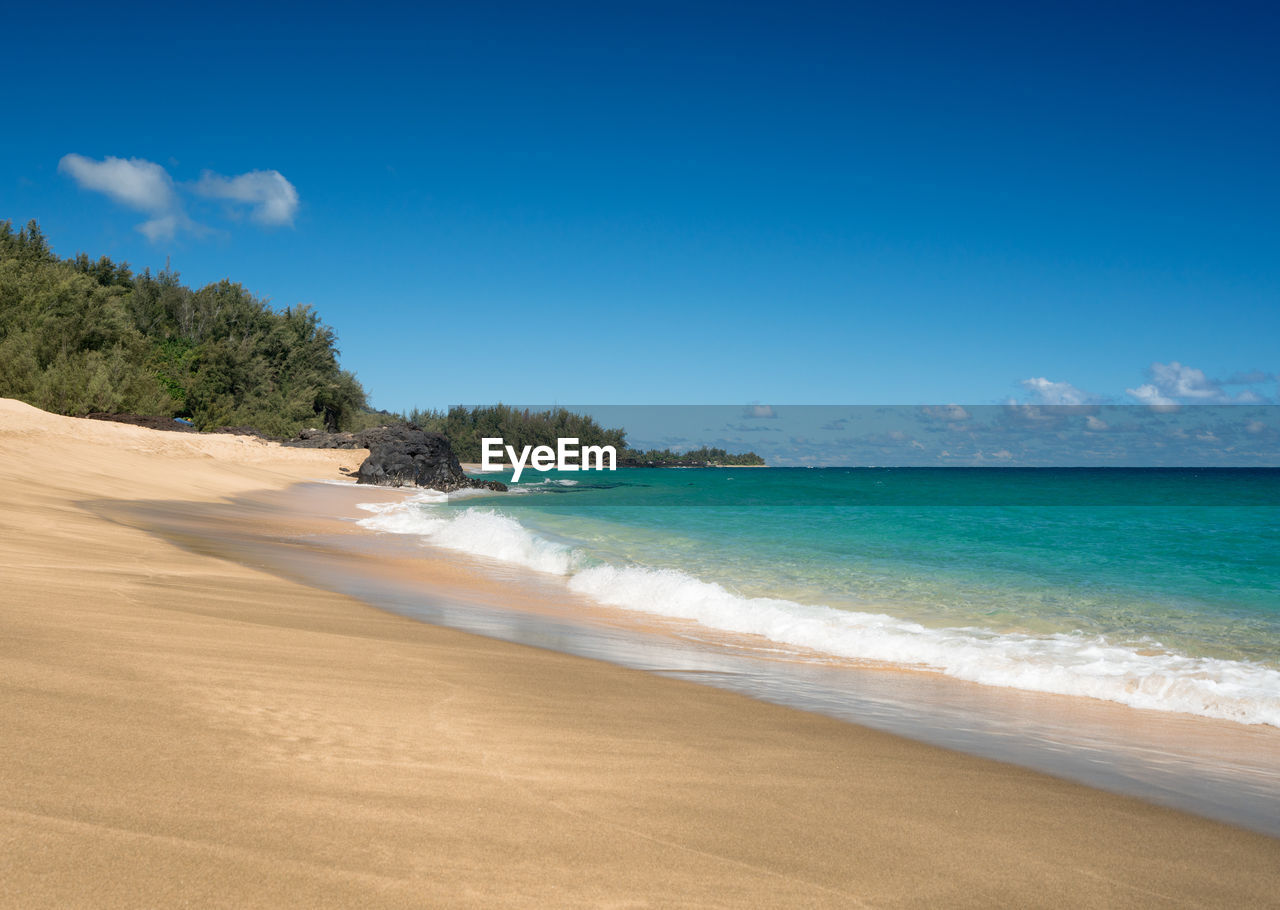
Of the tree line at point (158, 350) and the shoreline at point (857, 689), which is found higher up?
the tree line at point (158, 350)

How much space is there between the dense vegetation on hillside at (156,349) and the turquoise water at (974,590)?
2482 cm

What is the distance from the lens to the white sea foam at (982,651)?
637 cm

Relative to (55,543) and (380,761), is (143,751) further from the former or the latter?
(55,543)

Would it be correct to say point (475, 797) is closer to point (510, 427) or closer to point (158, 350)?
point (158, 350)

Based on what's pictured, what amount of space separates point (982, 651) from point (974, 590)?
523 centimetres

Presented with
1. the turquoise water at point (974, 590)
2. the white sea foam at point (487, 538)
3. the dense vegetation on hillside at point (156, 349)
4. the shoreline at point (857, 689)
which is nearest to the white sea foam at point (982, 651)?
the turquoise water at point (974, 590)

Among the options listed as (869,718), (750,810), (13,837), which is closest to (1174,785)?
(869,718)

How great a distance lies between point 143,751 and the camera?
9.32ft

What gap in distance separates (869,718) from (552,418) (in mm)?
134125

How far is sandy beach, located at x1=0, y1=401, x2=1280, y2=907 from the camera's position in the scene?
87.5 inches
